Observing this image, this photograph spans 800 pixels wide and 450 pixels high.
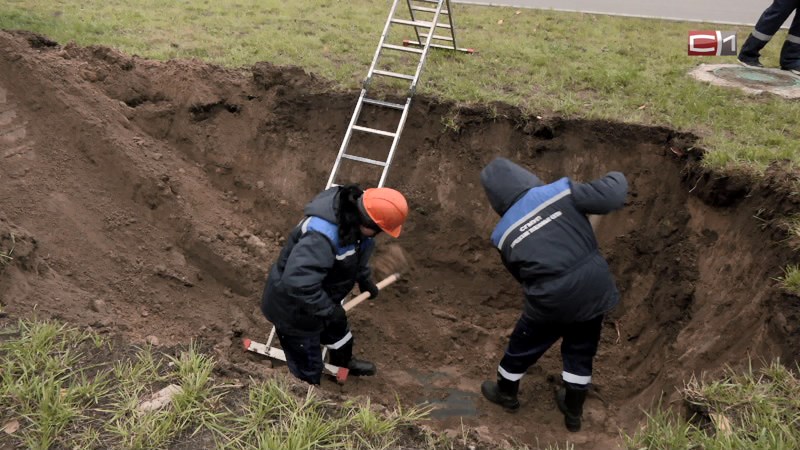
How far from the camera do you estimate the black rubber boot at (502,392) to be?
15.8ft

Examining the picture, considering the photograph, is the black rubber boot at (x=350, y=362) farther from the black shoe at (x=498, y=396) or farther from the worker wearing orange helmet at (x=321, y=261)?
the black shoe at (x=498, y=396)

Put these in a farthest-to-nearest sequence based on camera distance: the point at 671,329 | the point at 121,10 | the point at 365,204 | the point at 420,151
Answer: the point at 121,10, the point at 420,151, the point at 671,329, the point at 365,204

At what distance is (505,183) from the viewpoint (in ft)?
13.7

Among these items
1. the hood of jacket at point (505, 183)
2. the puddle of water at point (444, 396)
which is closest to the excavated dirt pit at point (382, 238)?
the puddle of water at point (444, 396)

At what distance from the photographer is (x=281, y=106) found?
6.55m

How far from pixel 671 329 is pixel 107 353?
13.5ft

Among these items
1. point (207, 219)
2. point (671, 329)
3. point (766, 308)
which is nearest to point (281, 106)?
point (207, 219)

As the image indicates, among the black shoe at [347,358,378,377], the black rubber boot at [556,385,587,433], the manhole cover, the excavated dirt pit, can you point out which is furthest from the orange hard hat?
the manhole cover

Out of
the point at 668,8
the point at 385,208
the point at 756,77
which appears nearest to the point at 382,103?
the point at 385,208

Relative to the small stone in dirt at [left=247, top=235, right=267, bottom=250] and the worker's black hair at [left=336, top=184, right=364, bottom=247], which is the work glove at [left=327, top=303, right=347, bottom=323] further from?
the small stone in dirt at [left=247, top=235, right=267, bottom=250]

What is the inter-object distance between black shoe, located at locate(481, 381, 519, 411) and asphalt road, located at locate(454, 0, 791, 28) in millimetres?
6696

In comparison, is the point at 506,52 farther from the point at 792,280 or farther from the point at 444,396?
the point at 792,280

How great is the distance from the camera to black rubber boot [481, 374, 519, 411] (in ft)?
15.8

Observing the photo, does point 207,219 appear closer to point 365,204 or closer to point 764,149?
point 365,204
